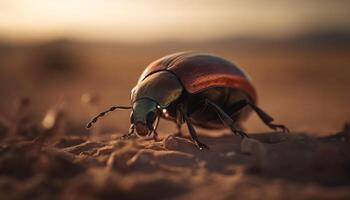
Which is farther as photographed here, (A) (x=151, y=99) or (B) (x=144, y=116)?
(A) (x=151, y=99)

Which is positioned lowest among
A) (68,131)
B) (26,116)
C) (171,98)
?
(68,131)

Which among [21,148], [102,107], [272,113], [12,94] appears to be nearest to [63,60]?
[12,94]

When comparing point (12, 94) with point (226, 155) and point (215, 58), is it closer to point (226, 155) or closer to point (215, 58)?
point (215, 58)

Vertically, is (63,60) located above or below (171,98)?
below

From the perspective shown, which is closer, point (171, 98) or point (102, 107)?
point (171, 98)

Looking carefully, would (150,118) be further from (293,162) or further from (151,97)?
(293,162)

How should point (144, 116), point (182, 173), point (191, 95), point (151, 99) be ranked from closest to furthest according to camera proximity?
point (182, 173), point (144, 116), point (151, 99), point (191, 95)

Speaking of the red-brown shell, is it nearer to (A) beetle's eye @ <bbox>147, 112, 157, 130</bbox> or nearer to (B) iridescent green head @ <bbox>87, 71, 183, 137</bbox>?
(B) iridescent green head @ <bbox>87, 71, 183, 137</bbox>

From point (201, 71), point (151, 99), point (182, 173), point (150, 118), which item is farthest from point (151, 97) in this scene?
point (182, 173)

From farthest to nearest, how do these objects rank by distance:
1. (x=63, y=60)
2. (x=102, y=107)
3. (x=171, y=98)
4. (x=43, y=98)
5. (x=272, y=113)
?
1. (x=63, y=60)
2. (x=43, y=98)
3. (x=102, y=107)
4. (x=272, y=113)
5. (x=171, y=98)
